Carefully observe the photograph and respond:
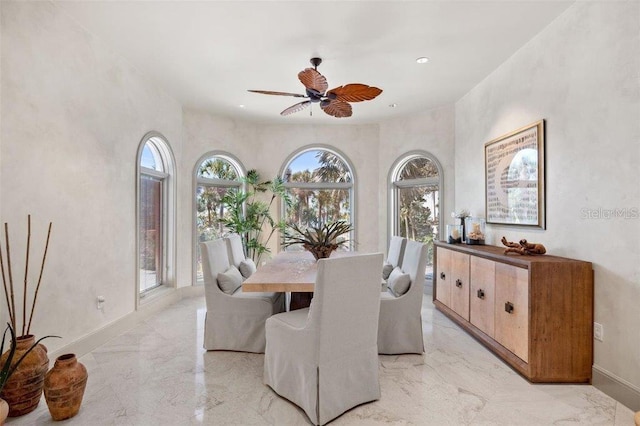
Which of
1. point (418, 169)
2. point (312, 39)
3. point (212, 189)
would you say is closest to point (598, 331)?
point (312, 39)

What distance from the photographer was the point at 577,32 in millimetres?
2699

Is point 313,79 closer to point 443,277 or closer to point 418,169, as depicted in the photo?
point 443,277

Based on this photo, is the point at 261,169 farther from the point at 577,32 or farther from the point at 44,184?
the point at 577,32

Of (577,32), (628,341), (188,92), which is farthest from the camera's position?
(188,92)

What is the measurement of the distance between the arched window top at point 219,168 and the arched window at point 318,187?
2.90ft

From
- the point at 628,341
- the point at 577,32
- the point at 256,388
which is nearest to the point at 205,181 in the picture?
the point at 256,388

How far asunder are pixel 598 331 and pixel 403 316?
54.8 inches

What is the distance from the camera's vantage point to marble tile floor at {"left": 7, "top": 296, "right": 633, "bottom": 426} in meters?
2.14

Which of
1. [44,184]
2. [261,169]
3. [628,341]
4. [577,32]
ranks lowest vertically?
[628,341]

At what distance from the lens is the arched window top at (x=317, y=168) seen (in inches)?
251

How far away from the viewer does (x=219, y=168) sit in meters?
5.91

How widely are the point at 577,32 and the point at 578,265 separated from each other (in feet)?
5.90

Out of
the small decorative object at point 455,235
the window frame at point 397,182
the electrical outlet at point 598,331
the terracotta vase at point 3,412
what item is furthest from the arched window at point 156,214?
the electrical outlet at point 598,331

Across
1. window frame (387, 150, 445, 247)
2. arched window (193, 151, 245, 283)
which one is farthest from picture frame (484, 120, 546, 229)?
arched window (193, 151, 245, 283)
